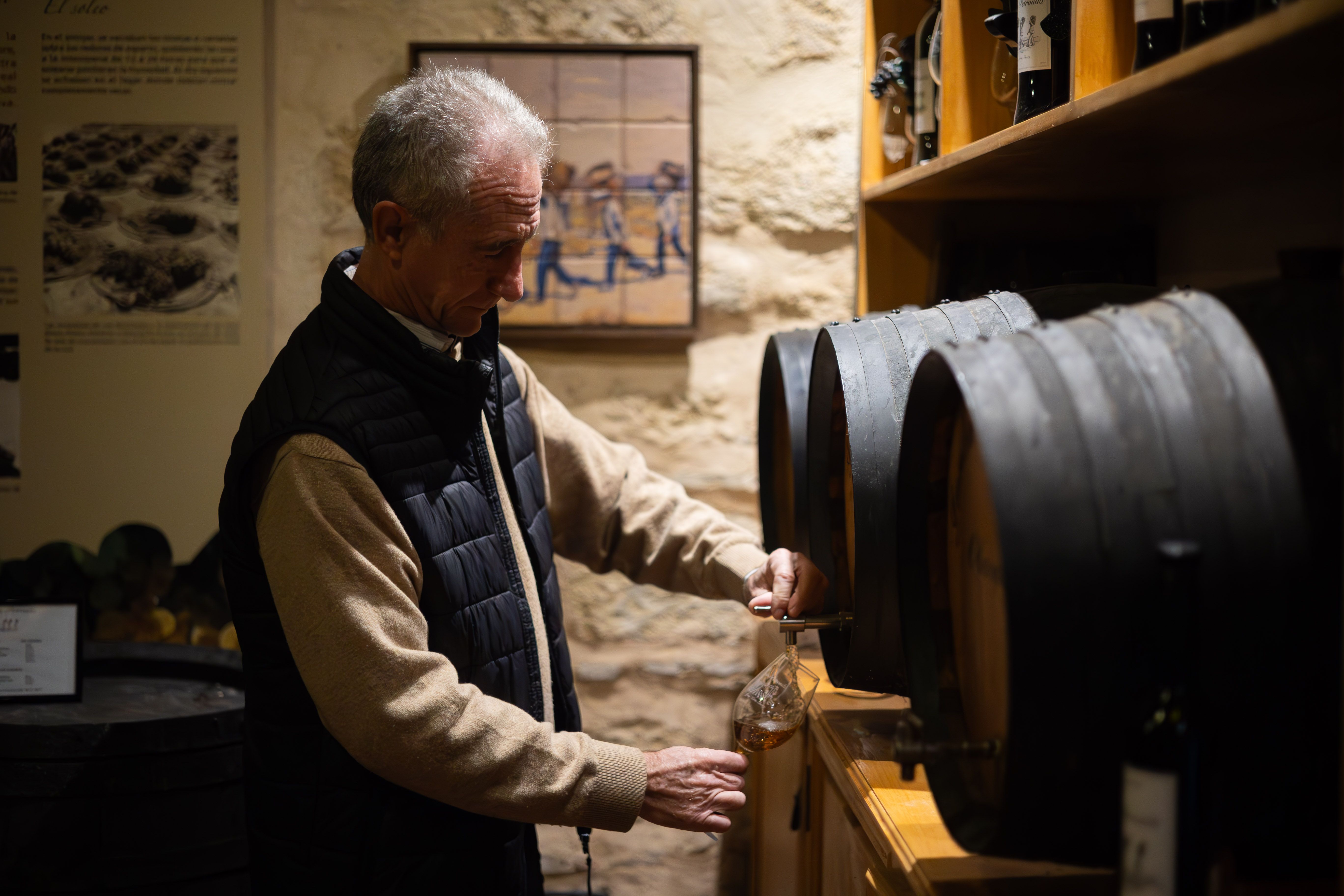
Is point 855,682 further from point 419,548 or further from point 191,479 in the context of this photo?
point 191,479

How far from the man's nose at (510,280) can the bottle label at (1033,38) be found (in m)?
0.69

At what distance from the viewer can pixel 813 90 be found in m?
2.34

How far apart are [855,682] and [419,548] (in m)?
0.57

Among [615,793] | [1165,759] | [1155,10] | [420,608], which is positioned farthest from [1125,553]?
[420,608]

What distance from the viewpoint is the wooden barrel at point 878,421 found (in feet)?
3.78

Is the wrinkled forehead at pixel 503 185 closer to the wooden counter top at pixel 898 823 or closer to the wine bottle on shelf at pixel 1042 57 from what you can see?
the wine bottle on shelf at pixel 1042 57

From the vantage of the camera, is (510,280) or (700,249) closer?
(510,280)

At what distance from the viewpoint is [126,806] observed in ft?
5.18

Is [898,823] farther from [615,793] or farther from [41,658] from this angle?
[41,658]

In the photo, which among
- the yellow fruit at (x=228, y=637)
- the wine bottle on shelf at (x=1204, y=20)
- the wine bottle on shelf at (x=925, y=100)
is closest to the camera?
the wine bottle on shelf at (x=1204, y=20)

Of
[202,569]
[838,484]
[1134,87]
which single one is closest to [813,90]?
[838,484]

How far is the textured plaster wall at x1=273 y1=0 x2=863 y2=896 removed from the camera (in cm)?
230

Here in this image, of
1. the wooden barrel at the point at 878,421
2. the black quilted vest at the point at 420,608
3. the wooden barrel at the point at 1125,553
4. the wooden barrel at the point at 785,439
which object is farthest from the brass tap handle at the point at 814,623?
the wooden barrel at the point at 1125,553

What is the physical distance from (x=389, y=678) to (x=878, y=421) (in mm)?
646
